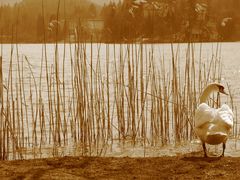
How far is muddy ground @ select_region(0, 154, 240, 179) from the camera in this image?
439cm

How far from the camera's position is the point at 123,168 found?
471cm

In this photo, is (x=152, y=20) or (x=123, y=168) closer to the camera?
(x=123, y=168)

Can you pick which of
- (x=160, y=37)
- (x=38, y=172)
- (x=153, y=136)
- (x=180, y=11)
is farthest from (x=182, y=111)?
(x=38, y=172)

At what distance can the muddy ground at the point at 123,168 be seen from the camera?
4387 millimetres

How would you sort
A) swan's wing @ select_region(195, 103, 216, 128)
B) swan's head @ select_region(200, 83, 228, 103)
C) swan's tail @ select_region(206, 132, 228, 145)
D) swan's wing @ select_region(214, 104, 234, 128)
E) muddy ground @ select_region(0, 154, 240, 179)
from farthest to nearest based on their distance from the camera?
swan's head @ select_region(200, 83, 228, 103), swan's wing @ select_region(195, 103, 216, 128), swan's wing @ select_region(214, 104, 234, 128), swan's tail @ select_region(206, 132, 228, 145), muddy ground @ select_region(0, 154, 240, 179)

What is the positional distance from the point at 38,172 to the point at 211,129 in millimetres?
1785

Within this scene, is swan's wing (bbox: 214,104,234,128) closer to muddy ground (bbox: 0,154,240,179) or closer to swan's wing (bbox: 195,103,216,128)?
swan's wing (bbox: 195,103,216,128)

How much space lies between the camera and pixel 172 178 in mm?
4316

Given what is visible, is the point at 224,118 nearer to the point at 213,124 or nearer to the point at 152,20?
the point at 213,124

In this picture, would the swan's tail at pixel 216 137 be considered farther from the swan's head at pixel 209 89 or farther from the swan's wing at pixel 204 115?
the swan's head at pixel 209 89

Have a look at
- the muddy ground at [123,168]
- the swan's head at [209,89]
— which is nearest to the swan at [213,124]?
the muddy ground at [123,168]

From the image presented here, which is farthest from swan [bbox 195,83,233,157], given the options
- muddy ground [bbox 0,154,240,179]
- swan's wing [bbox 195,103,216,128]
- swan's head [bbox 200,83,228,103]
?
swan's head [bbox 200,83,228,103]

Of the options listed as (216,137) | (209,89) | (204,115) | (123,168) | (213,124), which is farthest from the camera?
(209,89)

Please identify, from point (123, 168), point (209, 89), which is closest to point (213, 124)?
point (123, 168)
